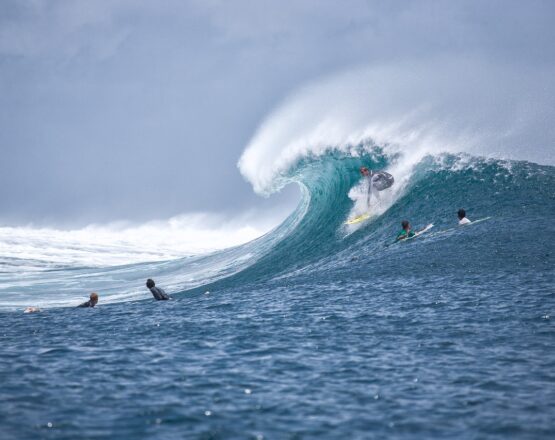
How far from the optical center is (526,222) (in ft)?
48.7

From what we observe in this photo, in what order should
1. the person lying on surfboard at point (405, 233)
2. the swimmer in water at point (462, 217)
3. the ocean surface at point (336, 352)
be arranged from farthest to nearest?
the person lying on surfboard at point (405, 233) → the swimmer in water at point (462, 217) → the ocean surface at point (336, 352)

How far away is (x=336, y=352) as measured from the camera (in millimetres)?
7617

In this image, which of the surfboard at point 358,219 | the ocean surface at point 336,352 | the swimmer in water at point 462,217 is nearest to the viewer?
the ocean surface at point 336,352

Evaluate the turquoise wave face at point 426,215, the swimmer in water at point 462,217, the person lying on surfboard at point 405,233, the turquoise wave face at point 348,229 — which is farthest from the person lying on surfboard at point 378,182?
the swimmer in water at point 462,217

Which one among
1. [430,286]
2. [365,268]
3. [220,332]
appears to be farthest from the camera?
[365,268]

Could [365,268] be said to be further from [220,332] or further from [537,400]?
[537,400]

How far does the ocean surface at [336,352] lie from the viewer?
5.54 m

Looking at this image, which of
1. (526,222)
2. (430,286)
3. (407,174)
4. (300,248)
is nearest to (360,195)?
(407,174)

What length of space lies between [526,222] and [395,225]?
4122mm

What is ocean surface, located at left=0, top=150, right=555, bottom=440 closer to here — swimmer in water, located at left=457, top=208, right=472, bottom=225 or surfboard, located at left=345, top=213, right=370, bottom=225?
swimmer in water, located at left=457, top=208, right=472, bottom=225

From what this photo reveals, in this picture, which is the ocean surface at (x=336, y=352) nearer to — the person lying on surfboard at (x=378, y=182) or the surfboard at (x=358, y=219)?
the surfboard at (x=358, y=219)

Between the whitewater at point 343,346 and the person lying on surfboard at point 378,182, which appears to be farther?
the person lying on surfboard at point 378,182

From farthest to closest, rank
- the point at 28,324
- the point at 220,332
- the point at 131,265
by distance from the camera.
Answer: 1. the point at 131,265
2. the point at 28,324
3. the point at 220,332

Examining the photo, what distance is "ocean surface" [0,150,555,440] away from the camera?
554cm
